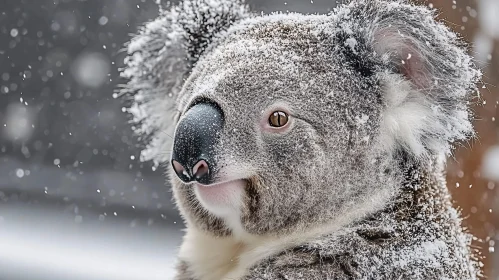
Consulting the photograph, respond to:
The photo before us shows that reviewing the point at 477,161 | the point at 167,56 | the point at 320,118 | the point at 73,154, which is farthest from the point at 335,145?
the point at 73,154

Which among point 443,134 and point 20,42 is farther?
point 20,42

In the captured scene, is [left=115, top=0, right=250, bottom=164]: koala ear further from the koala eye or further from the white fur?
the koala eye

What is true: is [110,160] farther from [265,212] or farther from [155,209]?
[265,212]

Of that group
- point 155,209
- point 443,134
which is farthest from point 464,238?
point 155,209

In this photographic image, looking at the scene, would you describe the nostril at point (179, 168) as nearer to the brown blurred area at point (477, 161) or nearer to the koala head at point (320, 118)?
the koala head at point (320, 118)

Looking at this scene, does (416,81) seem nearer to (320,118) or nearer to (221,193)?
(320,118)

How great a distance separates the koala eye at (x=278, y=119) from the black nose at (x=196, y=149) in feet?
0.49

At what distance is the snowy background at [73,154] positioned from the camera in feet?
20.4

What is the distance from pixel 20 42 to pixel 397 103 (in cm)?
566

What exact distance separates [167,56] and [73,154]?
15.1 feet

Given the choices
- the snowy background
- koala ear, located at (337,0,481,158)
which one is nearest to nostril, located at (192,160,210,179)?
koala ear, located at (337,0,481,158)

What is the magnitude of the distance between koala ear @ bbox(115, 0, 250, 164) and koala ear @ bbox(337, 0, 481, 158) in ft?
1.84

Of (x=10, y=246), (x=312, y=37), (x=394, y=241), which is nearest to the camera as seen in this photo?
(x=394, y=241)

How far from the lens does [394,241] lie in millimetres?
1811
